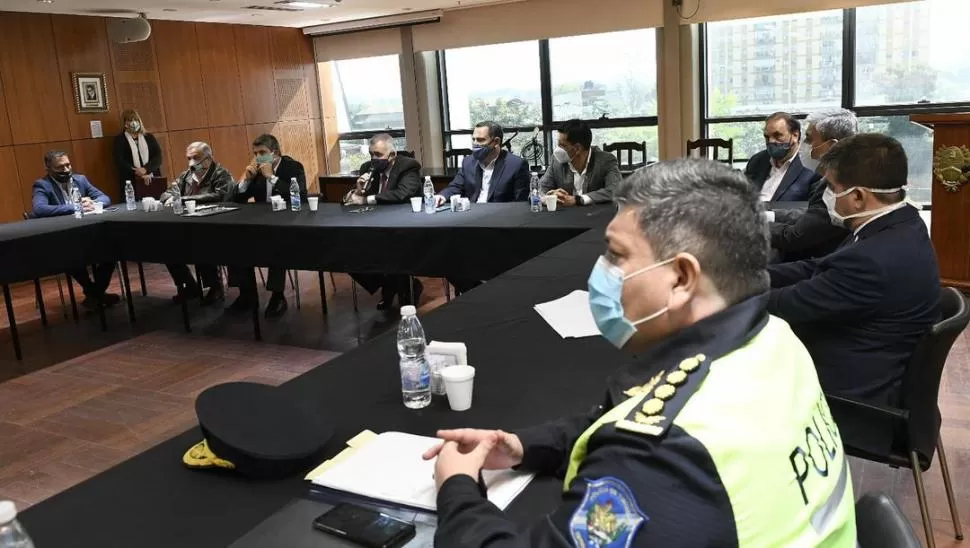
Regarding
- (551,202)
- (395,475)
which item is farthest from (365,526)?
(551,202)

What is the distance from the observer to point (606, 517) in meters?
0.80

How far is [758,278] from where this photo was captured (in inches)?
38.9

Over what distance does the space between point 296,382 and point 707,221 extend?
1.09 m

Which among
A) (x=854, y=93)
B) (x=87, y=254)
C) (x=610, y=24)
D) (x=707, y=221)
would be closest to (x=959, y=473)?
(x=707, y=221)

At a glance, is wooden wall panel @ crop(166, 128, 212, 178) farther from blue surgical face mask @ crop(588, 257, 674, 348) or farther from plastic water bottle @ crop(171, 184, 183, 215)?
blue surgical face mask @ crop(588, 257, 674, 348)

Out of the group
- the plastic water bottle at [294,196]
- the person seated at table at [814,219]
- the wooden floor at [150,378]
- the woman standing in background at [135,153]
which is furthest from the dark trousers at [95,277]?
the person seated at table at [814,219]

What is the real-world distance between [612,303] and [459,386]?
0.50 metres

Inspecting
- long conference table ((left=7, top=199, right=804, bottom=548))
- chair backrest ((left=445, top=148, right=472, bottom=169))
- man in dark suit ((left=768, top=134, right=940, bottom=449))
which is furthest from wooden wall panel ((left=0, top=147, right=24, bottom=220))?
man in dark suit ((left=768, top=134, right=940, bottom=449))

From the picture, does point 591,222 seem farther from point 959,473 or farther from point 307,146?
point 307,146

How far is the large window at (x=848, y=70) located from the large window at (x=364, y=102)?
395 cm

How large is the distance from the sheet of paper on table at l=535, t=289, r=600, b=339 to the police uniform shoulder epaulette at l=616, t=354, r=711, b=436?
40.4 inches

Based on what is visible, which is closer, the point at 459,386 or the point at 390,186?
the point at 459,386

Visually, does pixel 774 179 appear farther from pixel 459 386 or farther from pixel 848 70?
pixel 848 70

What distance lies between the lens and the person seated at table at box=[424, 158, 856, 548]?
2.56 feet
